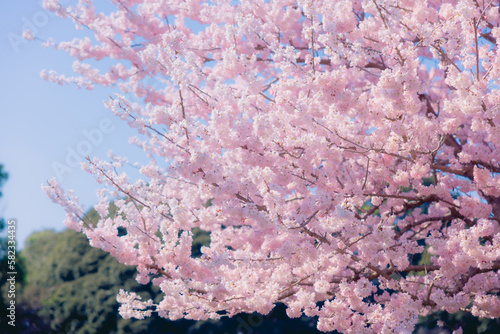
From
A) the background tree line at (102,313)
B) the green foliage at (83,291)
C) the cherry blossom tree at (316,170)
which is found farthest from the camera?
the green foliage at (83,291)

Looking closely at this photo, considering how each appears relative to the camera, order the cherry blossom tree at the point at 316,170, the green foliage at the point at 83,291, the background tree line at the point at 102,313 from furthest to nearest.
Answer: the green foliage at the point at 83,291 < the background tree line at the point at 102,313 < the cherry blossom tree at the point at 316,170

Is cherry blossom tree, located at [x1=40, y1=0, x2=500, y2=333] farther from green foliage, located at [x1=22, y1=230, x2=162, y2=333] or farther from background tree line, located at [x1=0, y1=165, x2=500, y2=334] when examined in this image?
green foliage, located at [x1=22, y1=230, x2=162, y2=333]

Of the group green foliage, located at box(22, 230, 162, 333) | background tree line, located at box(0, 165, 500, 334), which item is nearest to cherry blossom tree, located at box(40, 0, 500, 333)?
background tree line, located at box(0, 165, 500, 334)

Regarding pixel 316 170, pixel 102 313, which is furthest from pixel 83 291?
pixel 316 170

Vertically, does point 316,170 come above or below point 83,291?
above

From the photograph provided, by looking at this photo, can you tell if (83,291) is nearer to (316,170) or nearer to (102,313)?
(102,313)

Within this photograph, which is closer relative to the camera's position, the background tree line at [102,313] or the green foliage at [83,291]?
the background tree line at [102,313]

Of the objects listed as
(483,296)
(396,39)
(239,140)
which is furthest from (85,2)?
(483,296)

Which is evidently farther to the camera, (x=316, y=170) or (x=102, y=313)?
(x=102, y=313)

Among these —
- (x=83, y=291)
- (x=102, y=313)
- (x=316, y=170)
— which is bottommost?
(x=102, y=313)

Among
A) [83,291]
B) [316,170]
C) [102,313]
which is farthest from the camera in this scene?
[83,291]

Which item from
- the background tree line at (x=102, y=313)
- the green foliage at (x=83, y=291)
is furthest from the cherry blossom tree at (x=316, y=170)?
the green foliage at (x=83, y=291)

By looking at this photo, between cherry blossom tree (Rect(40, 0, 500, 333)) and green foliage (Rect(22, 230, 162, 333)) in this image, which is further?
green foliage (Rect(22, 230, 162, 333))

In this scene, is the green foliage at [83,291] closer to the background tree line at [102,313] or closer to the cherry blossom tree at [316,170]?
the background tree line at [102,313]
